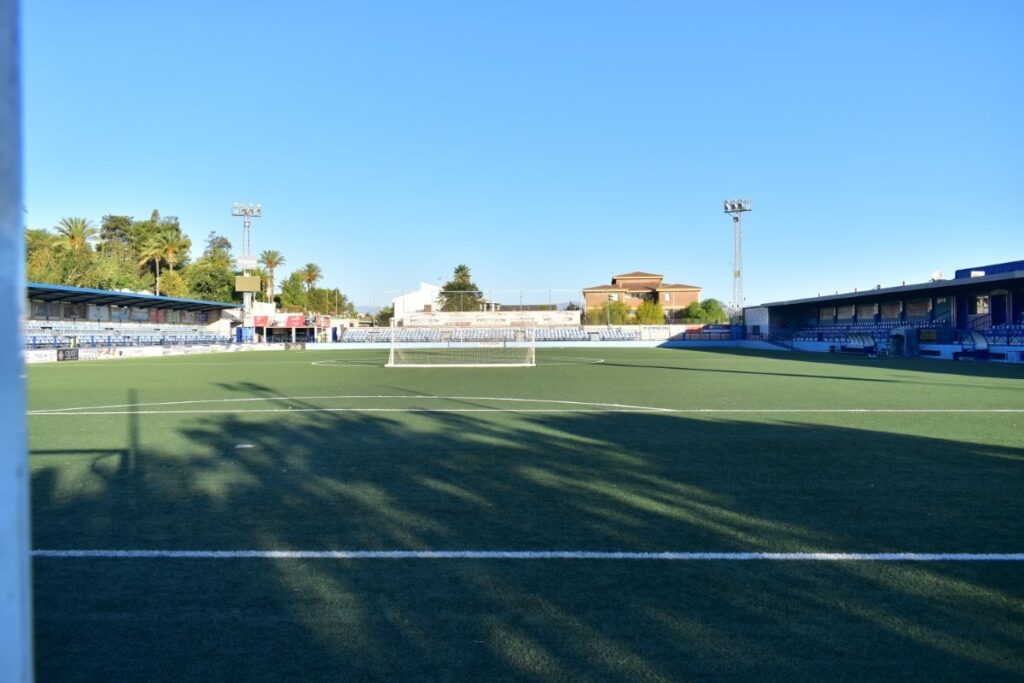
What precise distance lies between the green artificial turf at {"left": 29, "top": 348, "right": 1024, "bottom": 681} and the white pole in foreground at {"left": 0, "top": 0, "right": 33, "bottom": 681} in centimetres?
248

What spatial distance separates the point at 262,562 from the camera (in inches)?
192

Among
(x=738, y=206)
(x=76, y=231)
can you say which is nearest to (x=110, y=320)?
(x=76, y=231)

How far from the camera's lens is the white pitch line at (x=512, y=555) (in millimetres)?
4867

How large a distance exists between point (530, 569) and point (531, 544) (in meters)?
0.54

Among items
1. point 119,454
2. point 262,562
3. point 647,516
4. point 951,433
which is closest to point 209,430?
point 119,454

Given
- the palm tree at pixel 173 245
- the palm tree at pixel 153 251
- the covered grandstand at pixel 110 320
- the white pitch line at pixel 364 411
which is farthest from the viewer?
the palm tree at pixel 173 245

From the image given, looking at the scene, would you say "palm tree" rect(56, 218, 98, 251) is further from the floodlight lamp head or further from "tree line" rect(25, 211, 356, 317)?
the floodlight lamp head

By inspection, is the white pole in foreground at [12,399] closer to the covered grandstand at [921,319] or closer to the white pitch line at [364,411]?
the white pitch line at [364,411]

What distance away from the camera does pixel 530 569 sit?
4691 mm

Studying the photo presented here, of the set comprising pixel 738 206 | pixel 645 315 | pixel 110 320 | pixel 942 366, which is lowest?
pixel 942 366

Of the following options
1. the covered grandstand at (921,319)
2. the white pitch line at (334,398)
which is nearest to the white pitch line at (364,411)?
the white pitch line at (334,398)

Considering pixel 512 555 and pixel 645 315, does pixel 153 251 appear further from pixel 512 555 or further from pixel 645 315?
pixel 512 555

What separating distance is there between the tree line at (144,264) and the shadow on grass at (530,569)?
62.9 meters

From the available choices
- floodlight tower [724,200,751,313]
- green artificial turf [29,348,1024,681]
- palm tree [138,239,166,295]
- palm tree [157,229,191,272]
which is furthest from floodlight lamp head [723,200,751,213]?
green artificial turf [29,348,1024,681]
